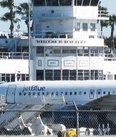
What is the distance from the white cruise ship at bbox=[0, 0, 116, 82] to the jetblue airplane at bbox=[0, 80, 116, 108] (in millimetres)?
21724

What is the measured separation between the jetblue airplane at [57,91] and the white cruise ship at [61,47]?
855 inches

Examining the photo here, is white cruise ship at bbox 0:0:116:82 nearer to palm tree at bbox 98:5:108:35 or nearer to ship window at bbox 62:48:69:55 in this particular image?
ship window at bbox 62:48:69:55

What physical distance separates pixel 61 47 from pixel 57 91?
2542cm

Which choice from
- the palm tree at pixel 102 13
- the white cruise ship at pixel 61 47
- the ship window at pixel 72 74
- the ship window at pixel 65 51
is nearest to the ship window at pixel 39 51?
the white cruise ship at pixel 61 47

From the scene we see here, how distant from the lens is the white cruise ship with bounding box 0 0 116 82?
86.2 m

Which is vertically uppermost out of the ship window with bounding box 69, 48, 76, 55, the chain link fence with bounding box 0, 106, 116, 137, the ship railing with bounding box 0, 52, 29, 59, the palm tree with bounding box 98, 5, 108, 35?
the palm tree with bounding box 98, 5, 108, 35

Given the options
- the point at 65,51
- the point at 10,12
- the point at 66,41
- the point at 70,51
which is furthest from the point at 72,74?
the point at 10,12

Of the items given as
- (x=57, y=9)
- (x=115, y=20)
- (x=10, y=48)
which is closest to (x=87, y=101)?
(x=57, y=9)

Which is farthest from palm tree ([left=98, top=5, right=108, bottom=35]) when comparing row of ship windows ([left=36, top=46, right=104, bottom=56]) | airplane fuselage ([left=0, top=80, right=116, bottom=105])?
airplane fuselage ([left=0, top=80, right=116, bottom=105])

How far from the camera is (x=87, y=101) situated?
200ft

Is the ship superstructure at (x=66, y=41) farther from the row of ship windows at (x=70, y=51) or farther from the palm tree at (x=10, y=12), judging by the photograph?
the palm tree at (x=10, y=12)

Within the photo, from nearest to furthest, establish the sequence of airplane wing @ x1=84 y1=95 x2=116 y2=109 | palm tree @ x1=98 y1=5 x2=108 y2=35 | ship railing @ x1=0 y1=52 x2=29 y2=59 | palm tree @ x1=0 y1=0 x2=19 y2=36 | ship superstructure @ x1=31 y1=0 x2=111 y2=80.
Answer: airplane wing @ x1=84 y1=95 x2=116 y2=109, ship superstructure @ x1=31 y1=0 x2=111 y2=80, ship railing @ x1=0 y1=52 x2=29 y2=59, palm tree @ x1=98 y1=5 x2=108 y2=35, palm tree @ x1=0 y1=0 x2=19 y2=36

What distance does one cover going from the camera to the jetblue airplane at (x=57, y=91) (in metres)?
58.8

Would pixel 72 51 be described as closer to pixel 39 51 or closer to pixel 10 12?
pixel 39 51
